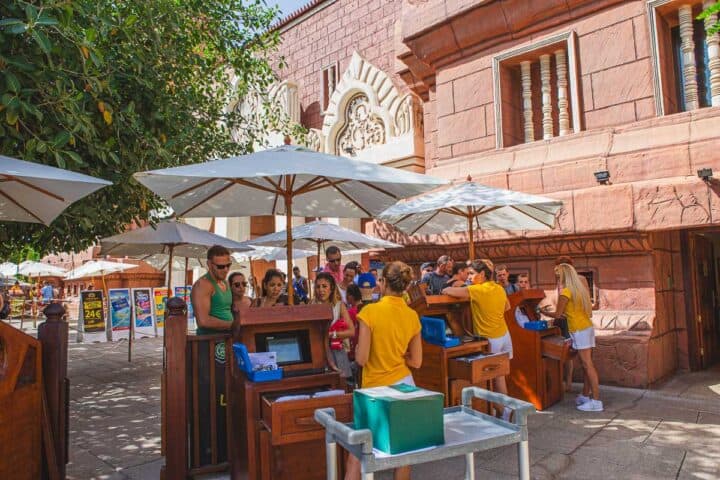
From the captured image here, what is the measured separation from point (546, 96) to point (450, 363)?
5.48 m

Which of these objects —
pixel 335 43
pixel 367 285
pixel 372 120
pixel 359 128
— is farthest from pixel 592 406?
pixel 335 43

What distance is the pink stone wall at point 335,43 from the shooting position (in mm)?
14352

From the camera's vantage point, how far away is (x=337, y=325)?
5.04 metres

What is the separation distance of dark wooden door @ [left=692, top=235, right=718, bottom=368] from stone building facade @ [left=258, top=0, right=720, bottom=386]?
0.11 ft

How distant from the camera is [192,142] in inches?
318

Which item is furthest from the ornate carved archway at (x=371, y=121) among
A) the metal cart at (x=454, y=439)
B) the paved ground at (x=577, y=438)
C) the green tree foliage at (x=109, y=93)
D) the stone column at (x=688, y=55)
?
the metal cart at (x=454, y=439)

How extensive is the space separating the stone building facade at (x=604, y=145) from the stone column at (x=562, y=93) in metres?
0.02

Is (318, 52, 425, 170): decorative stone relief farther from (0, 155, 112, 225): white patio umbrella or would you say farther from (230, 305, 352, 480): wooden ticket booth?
(230, 305, 352, 480): wooden ticket booth

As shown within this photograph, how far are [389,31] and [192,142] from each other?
8.32m

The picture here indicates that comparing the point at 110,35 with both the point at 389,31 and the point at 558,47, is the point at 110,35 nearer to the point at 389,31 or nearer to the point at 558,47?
the point at 558,47

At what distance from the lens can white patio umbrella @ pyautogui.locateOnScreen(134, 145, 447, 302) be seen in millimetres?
4199

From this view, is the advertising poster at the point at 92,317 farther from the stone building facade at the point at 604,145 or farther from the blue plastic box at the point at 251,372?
the blue plastic box at the point at 251,372

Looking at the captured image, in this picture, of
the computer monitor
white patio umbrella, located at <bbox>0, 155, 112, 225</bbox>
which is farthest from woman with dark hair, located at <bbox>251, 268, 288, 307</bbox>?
white patio umbrella, located at <bbox>0, 155, 112, 225</bbox>

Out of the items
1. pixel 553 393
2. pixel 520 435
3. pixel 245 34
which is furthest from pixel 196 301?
pixel 245 34
